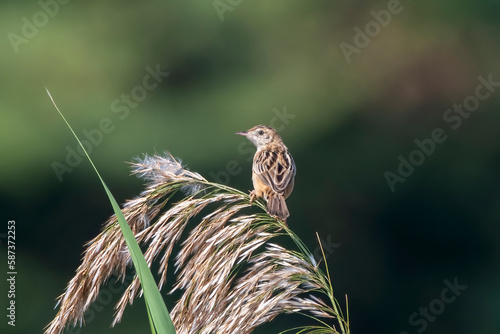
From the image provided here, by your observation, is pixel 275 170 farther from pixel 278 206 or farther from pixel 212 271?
pixel 212 271

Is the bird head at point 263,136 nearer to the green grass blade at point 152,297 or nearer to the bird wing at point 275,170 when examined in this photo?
the bird wing at point 275,170

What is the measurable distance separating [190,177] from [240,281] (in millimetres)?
368

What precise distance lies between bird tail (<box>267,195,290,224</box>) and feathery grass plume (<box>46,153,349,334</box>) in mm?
831

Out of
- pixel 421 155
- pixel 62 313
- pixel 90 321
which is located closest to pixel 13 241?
pixel 90 321

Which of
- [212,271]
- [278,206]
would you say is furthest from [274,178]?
[212,271]

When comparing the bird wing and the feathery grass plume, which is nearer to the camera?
the feathery grass plume

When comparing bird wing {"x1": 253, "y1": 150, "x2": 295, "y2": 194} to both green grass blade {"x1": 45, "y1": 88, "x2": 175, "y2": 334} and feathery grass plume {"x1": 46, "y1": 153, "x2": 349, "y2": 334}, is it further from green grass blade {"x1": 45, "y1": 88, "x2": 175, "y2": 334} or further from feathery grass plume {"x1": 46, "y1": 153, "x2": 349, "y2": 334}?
green grass blade {"x1": 45, "y1": 88, "x2": 175, "y2": 334}

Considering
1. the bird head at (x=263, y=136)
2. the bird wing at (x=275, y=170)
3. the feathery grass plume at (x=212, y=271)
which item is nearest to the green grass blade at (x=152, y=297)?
the feathery grass plume at (x=212, y=271)

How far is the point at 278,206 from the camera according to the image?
284 centimetres

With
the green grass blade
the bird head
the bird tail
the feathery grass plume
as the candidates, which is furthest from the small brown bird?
the green grass blade

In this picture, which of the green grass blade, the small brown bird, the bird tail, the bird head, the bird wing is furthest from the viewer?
the bird head

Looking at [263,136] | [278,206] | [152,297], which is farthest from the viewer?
[263,136]

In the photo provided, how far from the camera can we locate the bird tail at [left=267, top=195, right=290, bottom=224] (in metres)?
2.74

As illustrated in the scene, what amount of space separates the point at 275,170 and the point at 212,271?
142cm
